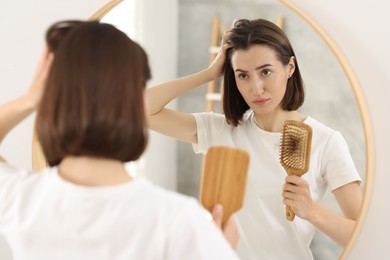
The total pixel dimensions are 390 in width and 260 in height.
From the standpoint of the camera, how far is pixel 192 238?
1.61 ft

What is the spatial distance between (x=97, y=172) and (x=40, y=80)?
0.14 m

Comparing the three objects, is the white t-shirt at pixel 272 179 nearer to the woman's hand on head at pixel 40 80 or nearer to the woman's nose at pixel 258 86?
the woman's nose at pixel 258 86

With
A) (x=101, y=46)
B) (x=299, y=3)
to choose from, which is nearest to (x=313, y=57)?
(x=299, y=3)

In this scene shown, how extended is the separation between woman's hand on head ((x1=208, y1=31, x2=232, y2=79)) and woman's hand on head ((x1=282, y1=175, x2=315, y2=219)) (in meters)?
0.20

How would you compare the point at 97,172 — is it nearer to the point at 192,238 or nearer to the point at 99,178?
the point at 99,178

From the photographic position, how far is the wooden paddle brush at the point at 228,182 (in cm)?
61

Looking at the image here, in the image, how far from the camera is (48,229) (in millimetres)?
517

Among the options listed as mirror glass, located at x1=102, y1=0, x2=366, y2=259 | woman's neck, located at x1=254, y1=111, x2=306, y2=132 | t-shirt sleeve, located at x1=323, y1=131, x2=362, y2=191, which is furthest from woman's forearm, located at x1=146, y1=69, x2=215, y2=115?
t-shirt sleeve, located at x1=323, y1=131, x2=362, y2=191

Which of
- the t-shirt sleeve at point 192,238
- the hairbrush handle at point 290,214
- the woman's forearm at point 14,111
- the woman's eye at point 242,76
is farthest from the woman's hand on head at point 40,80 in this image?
the hairbrush handle at point 290,214

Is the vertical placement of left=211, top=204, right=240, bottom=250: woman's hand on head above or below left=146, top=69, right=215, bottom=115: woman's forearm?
below

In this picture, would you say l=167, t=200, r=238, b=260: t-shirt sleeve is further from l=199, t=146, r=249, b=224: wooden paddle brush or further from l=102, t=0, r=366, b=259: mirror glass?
l=102, t=0, r=366, b=259: mirror glass

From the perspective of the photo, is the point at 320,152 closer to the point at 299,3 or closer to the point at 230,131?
the point at 230,131

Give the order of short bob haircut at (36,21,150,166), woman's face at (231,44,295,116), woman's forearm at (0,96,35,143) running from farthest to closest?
woman's face at (231,44,295,116) < woman's forearm at (0,96,35,143) < short bob haircut at (36,21,150,166)

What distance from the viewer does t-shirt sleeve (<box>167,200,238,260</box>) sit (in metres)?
0.49
